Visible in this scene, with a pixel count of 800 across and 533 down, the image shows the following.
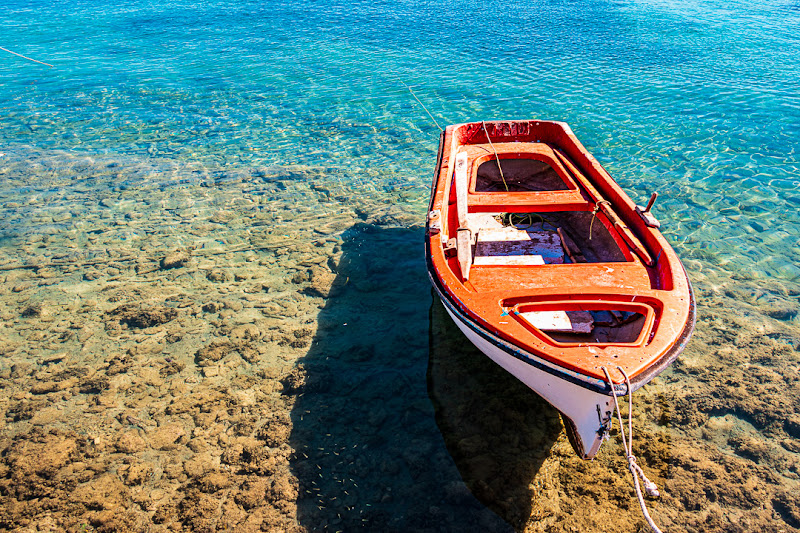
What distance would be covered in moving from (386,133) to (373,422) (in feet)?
31.0

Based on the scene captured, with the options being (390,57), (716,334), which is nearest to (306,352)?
(716,334)

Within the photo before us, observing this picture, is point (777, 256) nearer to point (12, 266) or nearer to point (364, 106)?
point (364, 106)

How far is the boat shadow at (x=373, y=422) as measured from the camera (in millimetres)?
4484

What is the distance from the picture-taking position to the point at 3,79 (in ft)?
57.8

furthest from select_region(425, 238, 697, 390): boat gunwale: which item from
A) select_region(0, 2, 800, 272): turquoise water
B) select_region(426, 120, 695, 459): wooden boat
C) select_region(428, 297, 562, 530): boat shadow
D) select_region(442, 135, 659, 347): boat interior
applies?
select_region(0, 2, 800, 272): turquoise water

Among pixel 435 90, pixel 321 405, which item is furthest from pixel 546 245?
pixel 435 90

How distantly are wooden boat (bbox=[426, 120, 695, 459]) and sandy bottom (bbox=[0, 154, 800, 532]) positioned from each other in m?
0.94

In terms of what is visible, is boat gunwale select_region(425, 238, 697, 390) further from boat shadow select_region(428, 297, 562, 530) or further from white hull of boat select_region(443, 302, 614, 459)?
boat shadow select_region(428, 297, 562, 530)

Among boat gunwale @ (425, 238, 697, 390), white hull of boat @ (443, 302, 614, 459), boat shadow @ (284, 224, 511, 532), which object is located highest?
→ boat gunwale @ (425, 238, 697, 390)

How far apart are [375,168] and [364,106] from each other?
14.0 ft

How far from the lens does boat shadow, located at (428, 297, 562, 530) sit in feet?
15.0

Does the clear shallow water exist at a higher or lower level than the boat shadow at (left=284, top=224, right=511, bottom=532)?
higher

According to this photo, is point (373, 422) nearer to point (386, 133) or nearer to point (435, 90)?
point (386, 133)

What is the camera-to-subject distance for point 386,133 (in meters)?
13.1
